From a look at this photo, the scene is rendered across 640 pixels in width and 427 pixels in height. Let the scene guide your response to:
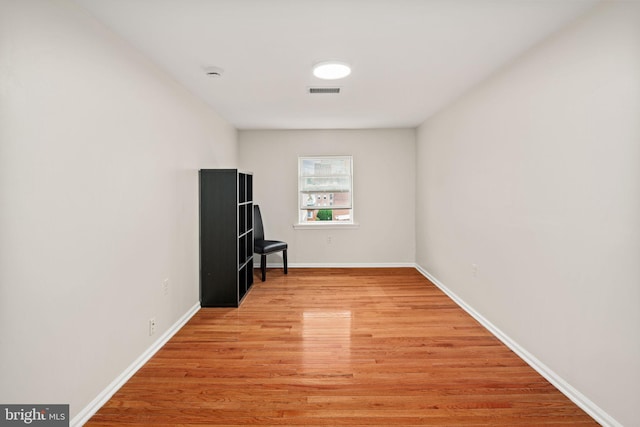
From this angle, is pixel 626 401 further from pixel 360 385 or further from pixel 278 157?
pixel 278 157

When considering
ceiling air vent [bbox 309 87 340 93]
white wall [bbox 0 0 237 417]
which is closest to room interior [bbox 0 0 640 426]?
white wall [bbox 0 0 237 417]

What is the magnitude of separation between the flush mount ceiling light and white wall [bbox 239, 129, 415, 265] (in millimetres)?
2669

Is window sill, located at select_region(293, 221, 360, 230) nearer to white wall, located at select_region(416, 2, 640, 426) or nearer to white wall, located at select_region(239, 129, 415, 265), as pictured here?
white wall, located at select_region(239, 129, 415, 265)

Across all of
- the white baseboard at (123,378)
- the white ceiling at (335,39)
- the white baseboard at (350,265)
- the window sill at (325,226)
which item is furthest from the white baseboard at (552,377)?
the white baseboard at (123,378)

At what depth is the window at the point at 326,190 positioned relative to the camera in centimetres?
572

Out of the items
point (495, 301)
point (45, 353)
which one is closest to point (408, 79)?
point (495, 301)

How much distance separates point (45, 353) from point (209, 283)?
2133mm

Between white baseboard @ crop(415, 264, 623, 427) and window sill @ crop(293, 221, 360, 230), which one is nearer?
white baseboard @ crop(415, 264, 623, 427)

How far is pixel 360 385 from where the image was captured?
221 centimetres

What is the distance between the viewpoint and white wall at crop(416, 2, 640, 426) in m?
1.71

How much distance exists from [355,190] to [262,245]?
1.83 m

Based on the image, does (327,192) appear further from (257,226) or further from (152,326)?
(152,326)

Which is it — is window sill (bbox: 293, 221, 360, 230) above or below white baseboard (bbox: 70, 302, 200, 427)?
above

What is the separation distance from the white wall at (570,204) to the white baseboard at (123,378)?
9.34 ft
